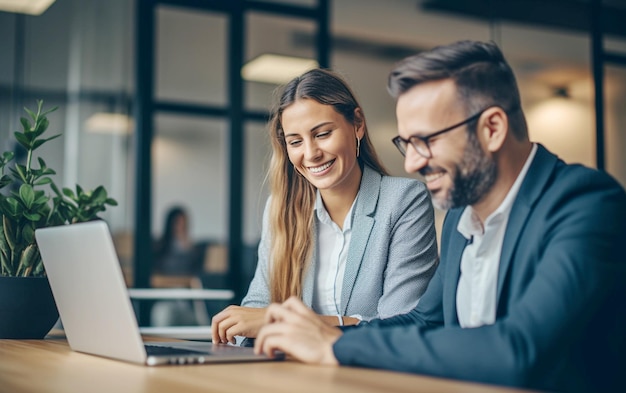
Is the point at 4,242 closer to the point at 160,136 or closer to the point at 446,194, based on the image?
the point at 446,194

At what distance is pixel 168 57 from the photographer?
30.3 feet

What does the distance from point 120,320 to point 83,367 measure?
128mm

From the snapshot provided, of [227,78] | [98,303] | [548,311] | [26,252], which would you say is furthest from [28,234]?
[227,78]

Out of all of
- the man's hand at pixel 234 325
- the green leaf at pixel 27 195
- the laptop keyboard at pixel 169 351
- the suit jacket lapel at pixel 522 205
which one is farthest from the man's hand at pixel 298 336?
the green leaf at pixel 27 195

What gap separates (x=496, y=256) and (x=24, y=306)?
→ 1271mm

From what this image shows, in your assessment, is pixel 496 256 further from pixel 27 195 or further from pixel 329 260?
pixel 27 195

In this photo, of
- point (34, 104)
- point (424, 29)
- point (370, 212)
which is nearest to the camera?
point (370, 212)

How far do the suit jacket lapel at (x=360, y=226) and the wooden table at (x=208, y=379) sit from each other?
0.94m

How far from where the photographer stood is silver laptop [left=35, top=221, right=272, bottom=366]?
1432 millimetres

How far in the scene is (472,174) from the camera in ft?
5.30

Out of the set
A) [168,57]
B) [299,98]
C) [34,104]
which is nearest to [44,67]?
[34,104]

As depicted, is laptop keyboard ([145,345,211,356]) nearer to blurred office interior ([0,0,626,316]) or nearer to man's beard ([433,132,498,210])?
man's beard ([433,132,498,210])

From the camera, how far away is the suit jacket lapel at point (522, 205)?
156 cm

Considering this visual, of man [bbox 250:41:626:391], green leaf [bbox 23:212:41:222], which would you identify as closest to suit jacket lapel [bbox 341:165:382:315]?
man [bbox 250:41:626:391]
